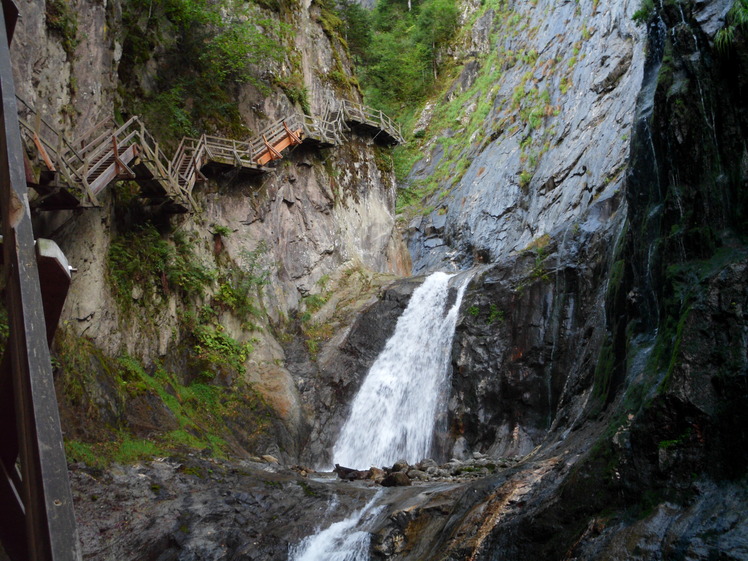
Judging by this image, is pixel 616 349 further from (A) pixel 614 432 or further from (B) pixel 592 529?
(B) pixel 592 529

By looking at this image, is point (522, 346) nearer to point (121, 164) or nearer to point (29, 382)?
point (121, 164)

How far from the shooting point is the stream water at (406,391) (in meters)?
15.2

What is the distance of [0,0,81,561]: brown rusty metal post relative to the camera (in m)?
1.55

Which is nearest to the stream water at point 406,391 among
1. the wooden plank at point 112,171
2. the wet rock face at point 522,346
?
the wet rock face at point 522,346

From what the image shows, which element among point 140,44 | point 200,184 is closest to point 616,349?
point 200,184

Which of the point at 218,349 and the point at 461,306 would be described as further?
the point at 461,306

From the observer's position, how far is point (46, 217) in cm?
1152

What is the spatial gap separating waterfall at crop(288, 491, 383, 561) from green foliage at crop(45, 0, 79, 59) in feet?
35.4

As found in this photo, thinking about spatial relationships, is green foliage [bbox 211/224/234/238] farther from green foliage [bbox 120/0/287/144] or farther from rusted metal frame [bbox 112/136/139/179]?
rusted metal frame [bbox 112/136/139/179]

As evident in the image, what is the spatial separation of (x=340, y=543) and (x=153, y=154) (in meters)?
9.24

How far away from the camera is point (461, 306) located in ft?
55.8

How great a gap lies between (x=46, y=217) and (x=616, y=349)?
34.6ft

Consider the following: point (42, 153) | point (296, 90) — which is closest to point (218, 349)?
point (42, 153)

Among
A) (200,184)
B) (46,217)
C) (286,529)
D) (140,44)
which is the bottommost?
(286,529)
